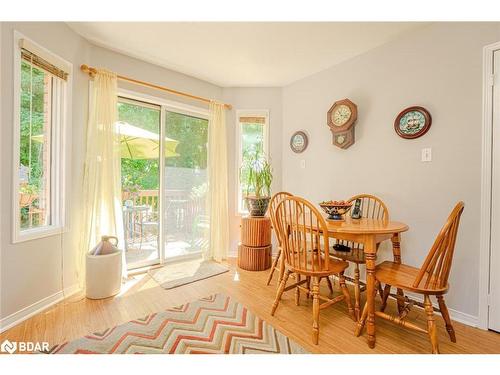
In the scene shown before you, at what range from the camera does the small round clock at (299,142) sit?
9.76 feet

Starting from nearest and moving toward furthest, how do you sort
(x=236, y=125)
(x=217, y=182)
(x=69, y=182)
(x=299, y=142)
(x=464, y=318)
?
(x=464, y=318)
(x=69, y=182)
(x=299, y=142)
(x=217, y=182)
(x=236, y=125)

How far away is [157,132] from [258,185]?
1464mm

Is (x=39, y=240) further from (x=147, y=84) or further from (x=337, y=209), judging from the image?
(x=337, y=209)

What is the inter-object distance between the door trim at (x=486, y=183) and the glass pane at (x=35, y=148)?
354 cm

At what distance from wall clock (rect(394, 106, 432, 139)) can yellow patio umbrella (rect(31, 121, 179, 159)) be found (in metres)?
2.60

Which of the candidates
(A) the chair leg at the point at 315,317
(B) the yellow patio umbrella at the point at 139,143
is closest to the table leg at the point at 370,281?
(A) the chair leg at the point at 315,317

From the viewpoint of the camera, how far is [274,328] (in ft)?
5.41

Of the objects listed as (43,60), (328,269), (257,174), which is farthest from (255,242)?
(43,60)

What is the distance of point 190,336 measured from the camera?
1.55 meters

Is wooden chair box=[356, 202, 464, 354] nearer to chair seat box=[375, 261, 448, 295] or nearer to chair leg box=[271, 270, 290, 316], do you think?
chair seat box=[375, 261, 448, 295]

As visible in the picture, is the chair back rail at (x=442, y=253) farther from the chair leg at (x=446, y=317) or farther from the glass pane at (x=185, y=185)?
the glass pane at (x=185, y=185)


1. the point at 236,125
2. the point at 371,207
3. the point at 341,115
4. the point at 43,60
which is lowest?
the point at 371,207
